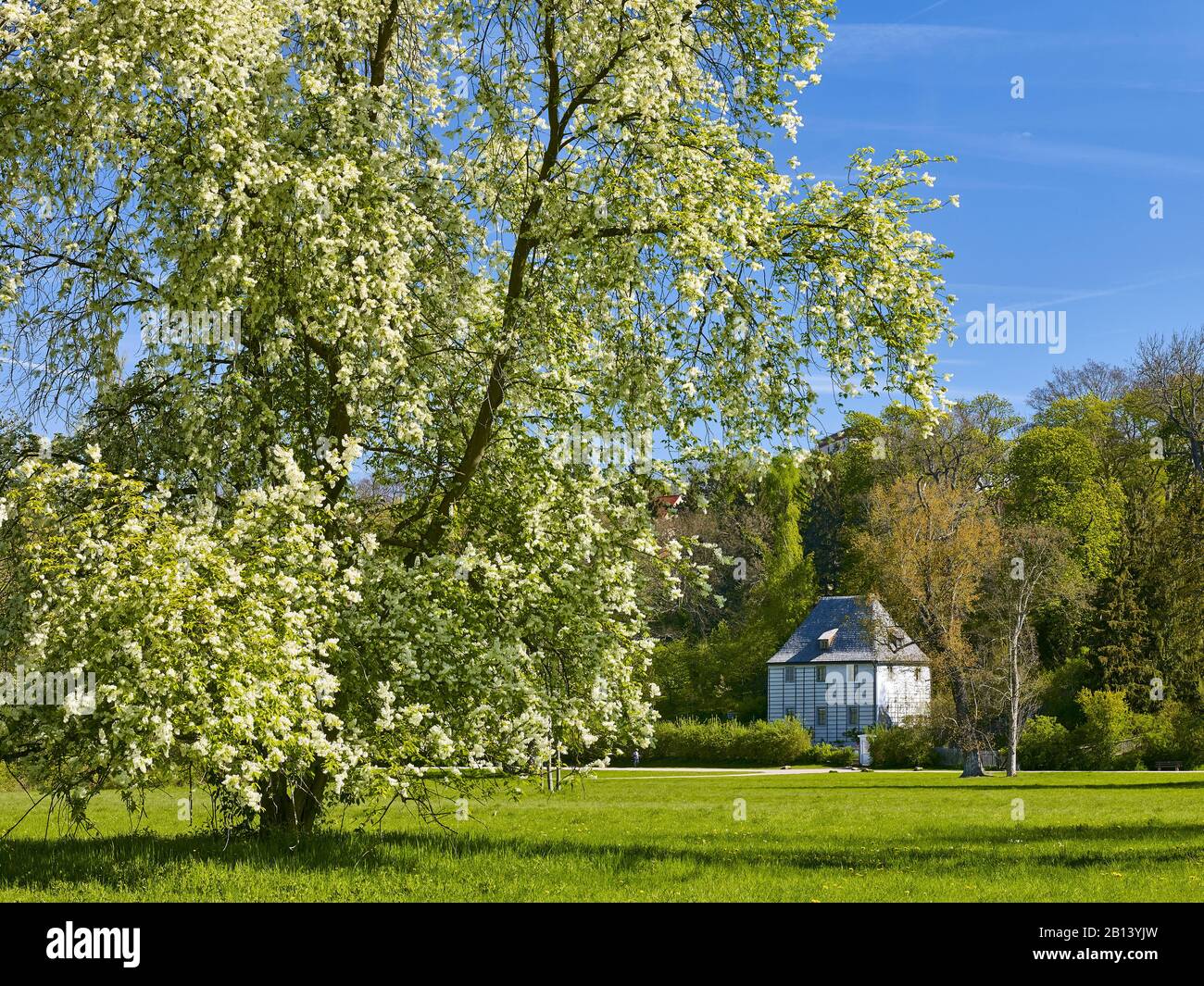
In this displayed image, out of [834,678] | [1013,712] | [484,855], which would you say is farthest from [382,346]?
[834,678]

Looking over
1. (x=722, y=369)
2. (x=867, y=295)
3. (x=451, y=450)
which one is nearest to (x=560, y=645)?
(x=451, y=450)

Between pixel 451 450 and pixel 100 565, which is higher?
pixel 451 450

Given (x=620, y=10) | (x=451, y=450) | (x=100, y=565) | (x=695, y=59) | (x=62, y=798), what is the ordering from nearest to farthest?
(x=100, y=565) < (x=62, y=798) < (x=620, y=10) < (x=695, y=59) < (x=451, y=450)

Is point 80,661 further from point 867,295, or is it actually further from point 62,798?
point 867,295

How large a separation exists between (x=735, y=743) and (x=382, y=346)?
42.3 m

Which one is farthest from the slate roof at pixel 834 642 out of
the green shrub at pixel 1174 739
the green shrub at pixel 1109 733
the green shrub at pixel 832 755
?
the green shrub at pixel 1174 739

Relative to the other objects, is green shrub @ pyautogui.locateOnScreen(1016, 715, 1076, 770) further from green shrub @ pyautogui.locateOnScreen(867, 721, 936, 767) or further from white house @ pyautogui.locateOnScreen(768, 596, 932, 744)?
white house @ pyautogui.locateOnScreen(768, 596, 932, 744)

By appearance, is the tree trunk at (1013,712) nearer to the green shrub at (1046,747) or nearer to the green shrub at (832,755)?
the green shrub at (1046,747)

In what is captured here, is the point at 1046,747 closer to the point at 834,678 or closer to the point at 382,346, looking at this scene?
the point at 834,678

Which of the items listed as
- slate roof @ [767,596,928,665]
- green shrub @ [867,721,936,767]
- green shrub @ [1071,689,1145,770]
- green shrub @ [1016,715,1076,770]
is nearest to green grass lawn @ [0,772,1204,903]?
green shrub @ [1071,689,1145,770]

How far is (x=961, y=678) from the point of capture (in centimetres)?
4100

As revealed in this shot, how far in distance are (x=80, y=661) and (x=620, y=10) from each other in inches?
332

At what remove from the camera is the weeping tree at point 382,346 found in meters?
11.4

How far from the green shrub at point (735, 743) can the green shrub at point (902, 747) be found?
324 cm
